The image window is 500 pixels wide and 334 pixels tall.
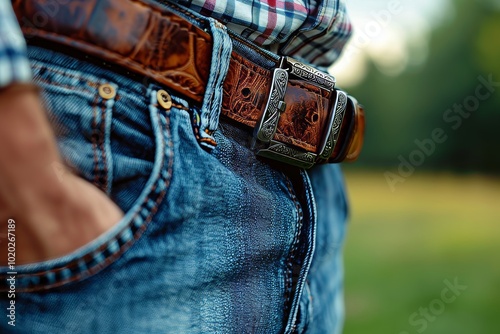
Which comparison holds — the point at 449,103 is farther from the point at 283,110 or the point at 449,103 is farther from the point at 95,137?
the point at 95,137

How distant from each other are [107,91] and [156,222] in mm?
181

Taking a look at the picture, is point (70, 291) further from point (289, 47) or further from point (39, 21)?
point (289, 47)

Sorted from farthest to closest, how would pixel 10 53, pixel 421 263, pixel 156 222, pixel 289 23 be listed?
pixel 421 263, pixel 289 23, pixel 156 222, pixel 10 53

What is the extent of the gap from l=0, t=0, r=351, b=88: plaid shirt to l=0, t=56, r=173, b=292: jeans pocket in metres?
0.10

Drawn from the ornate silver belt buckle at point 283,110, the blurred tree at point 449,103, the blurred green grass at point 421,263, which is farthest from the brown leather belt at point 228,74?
the blurred tree at point 449,103

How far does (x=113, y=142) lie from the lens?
752mm

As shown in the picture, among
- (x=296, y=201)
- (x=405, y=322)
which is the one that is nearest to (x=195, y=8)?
(x=296, y=201)

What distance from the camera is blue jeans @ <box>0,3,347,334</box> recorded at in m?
0.71

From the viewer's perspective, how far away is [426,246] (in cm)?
668

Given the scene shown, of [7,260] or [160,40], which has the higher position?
[160,40]

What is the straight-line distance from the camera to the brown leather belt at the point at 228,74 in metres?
0.73

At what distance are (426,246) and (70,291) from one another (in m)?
6.45

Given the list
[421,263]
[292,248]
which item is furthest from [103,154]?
[421,263]

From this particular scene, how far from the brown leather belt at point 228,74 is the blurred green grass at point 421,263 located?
9.66ft
